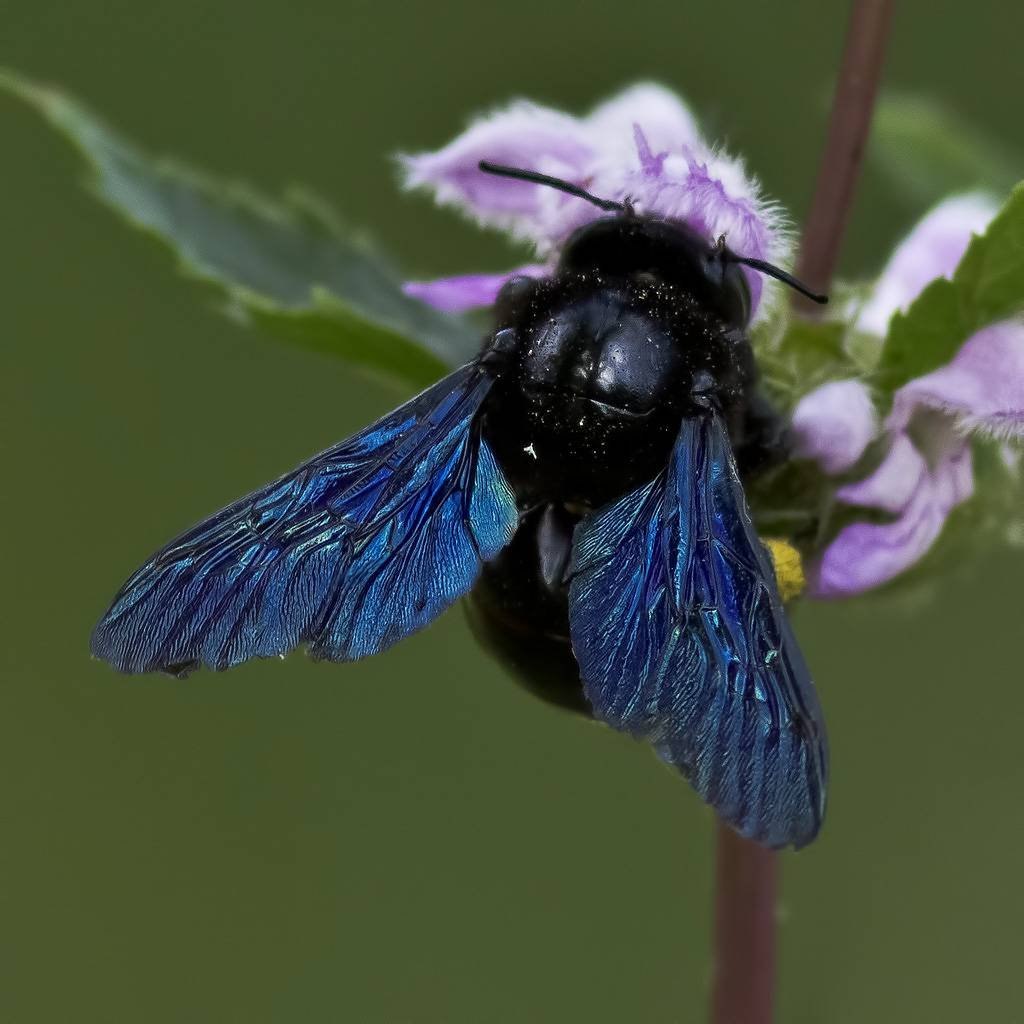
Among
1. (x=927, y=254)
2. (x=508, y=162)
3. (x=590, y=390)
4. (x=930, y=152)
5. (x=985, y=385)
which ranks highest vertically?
(x=930, y=152)

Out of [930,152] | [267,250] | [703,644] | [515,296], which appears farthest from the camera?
[930,152]

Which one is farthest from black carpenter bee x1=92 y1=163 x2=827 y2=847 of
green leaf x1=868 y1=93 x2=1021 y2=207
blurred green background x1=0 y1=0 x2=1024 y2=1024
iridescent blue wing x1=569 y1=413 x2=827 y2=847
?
blurred green background x1=0 y1=0 x2=1024 y2=1024

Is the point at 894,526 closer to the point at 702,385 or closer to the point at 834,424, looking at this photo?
the point at 834,424

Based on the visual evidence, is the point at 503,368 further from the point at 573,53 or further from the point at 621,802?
the point at 621,802

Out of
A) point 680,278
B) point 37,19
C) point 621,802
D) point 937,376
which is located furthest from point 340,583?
point 37,19

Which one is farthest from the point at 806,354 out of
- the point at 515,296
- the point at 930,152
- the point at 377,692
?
the point at 377,692

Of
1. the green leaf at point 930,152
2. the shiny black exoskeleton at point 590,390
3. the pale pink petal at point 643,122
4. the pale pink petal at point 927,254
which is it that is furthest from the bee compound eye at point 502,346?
the green leaf at point 930,152

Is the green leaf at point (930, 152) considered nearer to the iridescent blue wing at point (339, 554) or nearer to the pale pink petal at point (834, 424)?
the pale pink petal at point (834, 424)
